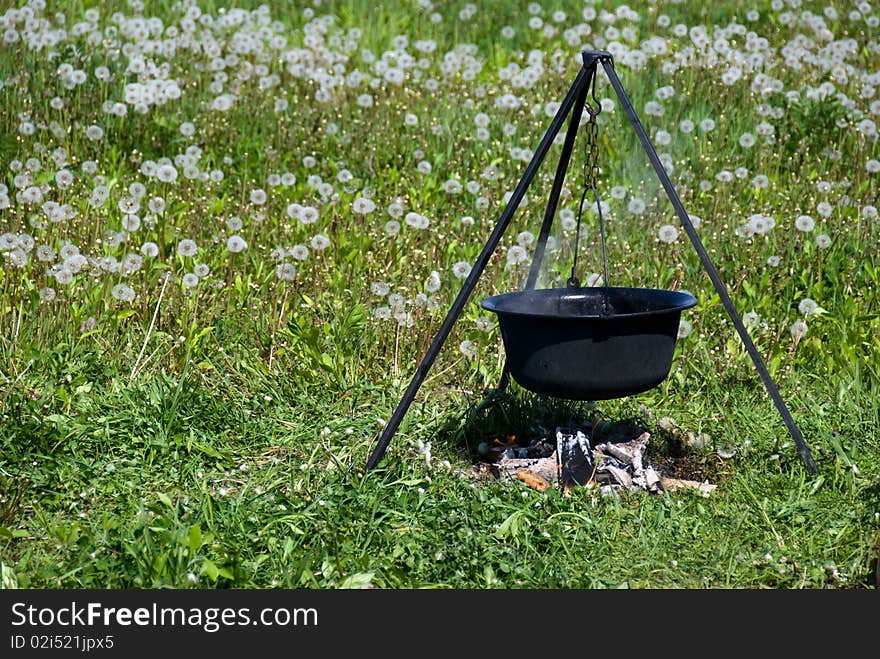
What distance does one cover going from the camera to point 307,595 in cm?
326

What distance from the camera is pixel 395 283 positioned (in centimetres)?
571

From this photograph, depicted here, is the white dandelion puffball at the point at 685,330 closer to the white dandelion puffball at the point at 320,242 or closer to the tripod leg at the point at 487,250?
the tripod leg at the point at 487,250

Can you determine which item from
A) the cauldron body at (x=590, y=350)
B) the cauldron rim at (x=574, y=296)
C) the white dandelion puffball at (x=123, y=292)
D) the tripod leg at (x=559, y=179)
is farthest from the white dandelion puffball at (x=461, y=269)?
the white dandelion puffball at (x=123, y=292)

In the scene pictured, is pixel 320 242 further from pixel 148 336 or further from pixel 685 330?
pixel 685 330

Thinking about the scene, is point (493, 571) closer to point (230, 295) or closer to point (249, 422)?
point (249, 422)

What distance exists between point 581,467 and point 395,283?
1.75 metres

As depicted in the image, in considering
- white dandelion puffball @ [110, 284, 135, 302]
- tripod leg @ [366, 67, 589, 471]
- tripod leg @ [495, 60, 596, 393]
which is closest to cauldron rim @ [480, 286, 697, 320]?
tripod leg @ [495, 60, 596, 393]

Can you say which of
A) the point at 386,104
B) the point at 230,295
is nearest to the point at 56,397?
the point at 230,295

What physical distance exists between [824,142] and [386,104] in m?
2.94

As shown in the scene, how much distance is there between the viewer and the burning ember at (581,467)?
167 inches

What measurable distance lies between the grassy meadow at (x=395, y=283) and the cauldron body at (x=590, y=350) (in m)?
0.42

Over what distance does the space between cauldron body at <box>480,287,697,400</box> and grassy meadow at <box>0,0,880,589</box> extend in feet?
1.38

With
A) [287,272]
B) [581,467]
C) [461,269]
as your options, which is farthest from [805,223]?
[287,272]

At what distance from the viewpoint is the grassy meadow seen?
3.73 meters
